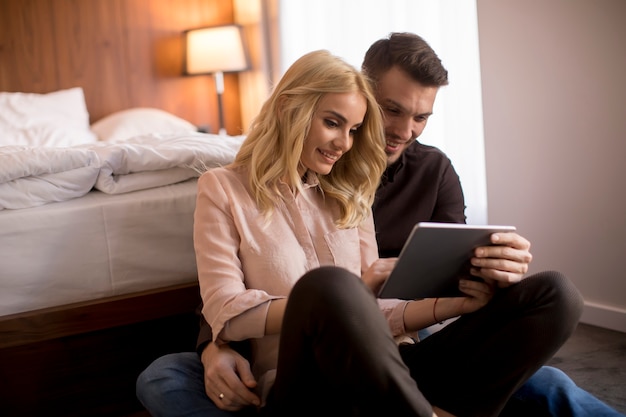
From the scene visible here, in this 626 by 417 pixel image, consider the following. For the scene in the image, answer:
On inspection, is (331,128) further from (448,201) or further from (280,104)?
(448,201)

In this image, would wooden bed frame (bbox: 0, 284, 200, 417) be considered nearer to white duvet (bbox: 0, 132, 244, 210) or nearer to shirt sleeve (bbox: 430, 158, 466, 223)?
white duvet (bbox: 0, 132, 244, 210)

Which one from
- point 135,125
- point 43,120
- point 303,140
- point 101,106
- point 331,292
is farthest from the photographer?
point 101,106

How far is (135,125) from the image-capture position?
3461 millimetres

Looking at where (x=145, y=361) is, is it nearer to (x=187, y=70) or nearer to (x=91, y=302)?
(x=91, y=302)

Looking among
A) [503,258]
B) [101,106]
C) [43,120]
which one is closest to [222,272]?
[503,258]

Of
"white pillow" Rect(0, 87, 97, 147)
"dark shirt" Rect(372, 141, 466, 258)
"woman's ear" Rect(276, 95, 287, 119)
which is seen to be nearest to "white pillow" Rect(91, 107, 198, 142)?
"white pillow" Rect(0, 87, 97, 147)

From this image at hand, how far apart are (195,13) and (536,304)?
11.2 feet

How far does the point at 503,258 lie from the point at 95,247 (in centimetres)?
95

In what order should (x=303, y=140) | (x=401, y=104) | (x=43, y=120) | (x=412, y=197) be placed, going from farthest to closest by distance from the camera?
(x=43, y=120) → (x=412, y=197) → (x=401, y=104) → (x=303, y=140)

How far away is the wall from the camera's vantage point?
225 cm

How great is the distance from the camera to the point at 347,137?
140cm

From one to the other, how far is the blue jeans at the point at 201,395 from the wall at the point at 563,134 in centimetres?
101

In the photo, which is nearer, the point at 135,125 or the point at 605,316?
the point at 605,316

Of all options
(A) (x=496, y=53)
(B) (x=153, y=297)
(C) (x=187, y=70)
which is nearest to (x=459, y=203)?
(B) (x=153, y=297)
